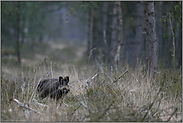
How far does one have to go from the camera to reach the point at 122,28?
31.7 feet

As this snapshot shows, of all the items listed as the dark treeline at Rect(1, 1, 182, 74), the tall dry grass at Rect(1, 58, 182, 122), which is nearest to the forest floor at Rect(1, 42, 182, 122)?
the tall dry grass at Rect(1, 58, 182, 122)

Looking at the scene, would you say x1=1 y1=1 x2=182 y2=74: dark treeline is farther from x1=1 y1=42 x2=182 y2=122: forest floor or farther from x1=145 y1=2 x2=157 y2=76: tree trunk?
x1=1 y1=42 x2=182 y2=122: forest floor

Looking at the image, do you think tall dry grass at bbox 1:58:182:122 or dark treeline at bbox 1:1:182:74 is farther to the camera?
dark treeline at bbox 1:1:182:74

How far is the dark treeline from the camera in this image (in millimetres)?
6754

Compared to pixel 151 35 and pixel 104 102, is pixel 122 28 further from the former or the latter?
pixel 104 102

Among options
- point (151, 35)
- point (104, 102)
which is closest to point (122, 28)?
point (151, 35)

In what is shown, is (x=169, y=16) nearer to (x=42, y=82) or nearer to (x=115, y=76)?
(x=115, y=76)

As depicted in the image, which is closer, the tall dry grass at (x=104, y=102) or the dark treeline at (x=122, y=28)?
the tall dry grass at (x=104, y=102)

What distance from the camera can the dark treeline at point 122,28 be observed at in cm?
675

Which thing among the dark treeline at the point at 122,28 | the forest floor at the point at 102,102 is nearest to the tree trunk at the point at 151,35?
the dark treeline at the point at 122,28

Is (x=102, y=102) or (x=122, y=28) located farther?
(x=122, y=28)

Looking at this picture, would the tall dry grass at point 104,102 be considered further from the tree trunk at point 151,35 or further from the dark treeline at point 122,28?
the tree trunk at point 151,35

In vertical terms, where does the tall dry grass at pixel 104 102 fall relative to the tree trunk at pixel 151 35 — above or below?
below

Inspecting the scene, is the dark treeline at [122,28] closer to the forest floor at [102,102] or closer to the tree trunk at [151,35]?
the tree trunk at [151,35]
